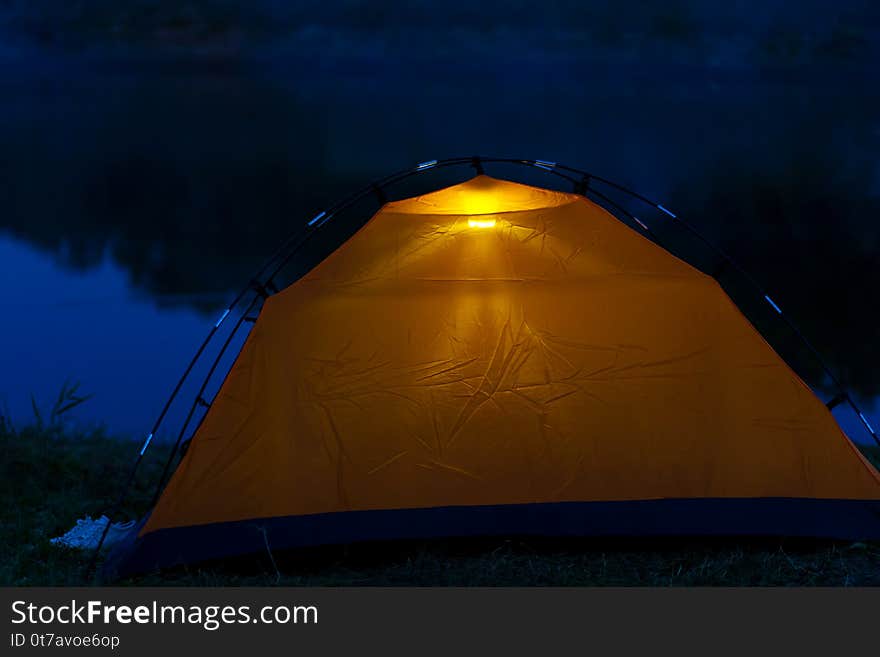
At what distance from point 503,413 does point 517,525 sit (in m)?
0.56

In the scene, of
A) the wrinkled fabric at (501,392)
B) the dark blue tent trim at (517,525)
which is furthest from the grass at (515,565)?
the wrinkled fabric at (501,392)

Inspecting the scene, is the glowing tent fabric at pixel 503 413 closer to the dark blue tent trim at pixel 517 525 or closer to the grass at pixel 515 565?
the dark blue tent trim at pixel 517 525

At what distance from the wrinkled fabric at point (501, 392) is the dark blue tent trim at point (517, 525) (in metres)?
0.06

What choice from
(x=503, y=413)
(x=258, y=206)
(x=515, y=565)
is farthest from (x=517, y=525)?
(x=258, y=206)

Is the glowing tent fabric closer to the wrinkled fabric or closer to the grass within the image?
the wrinkled fabric

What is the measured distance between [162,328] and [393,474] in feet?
55.7

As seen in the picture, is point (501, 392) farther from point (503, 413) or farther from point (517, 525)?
point (517, 525)

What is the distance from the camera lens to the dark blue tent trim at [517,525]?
4922 millimetres

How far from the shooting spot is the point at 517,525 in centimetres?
502

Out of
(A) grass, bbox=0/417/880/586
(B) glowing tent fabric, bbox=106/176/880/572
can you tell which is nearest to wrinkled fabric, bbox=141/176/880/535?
(B) glowing tent fabric, bbox=106/176/880/572

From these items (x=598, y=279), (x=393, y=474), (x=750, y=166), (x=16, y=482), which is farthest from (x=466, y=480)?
(x=750, y=166)

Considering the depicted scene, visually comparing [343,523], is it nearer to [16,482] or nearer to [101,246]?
[16,482]
